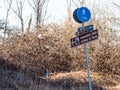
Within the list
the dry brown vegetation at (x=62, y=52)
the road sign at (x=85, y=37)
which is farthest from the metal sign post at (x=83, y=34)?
the dry brown vegetation at (x=62, y=52)

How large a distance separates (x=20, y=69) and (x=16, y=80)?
3.82m

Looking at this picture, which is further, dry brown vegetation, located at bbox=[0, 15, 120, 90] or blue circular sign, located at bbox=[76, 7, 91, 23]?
dry brown vegetation, located at bbox=[0, 15, 120, 90]

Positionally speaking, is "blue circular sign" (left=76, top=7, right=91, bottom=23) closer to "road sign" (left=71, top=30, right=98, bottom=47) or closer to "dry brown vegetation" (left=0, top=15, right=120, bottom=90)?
"road sign" (left=71, top=30, right=98, bottom=47)

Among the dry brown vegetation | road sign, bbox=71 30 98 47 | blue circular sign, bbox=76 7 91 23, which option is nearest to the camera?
road sign, bbox=71 30 98 47

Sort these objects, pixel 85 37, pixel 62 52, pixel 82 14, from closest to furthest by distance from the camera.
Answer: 1. pixel 85 37
2. pixel 82 14
3. pixel 62 52

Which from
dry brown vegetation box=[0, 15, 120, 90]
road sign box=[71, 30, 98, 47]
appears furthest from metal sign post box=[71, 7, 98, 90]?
dry brown vegetation box=[0, 15, 120, 90]

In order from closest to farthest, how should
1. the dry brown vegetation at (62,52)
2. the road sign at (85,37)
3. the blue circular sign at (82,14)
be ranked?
1. the road sign at (85,37)
2. the blue circular sign at (82,14)
3. the dry brown vegetation at (62,52)

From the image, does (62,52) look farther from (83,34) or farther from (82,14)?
(83,34)

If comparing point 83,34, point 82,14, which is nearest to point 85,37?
point 83,34

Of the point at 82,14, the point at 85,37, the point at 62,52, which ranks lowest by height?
the point at 62,52

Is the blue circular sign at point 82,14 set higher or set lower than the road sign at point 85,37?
higher

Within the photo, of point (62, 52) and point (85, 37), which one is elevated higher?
point (85, 37)

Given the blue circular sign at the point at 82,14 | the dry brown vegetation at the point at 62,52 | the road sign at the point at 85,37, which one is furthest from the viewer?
the dry brown vegetation at the point at 62,52

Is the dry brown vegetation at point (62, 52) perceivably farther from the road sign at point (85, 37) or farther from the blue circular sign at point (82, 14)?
the road sign at point (85, 37)
